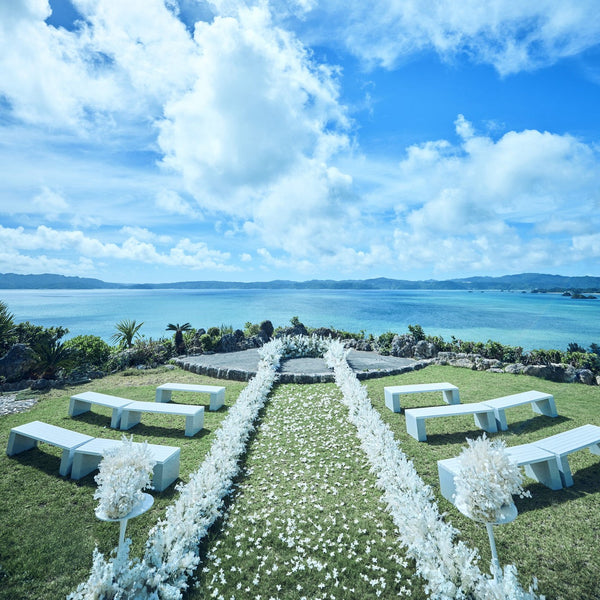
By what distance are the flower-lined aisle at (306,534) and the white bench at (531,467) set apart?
1.13 metres

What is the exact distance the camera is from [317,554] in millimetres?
3832

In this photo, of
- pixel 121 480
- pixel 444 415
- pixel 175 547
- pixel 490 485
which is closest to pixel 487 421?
pixel 444 415

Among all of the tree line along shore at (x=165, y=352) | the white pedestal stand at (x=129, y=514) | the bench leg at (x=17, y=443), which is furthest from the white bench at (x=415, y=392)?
the bench leg at (x=17, y=443)

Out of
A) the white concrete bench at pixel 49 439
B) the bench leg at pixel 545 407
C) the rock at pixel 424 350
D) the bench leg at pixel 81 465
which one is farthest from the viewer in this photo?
the rock at pixel 424 350

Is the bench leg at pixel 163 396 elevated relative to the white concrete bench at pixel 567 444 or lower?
lower

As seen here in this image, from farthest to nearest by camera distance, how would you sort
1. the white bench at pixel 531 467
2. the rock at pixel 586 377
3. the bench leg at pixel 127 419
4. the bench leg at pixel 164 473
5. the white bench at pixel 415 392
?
the rock at pixel 586 377 → the white bench at pixel 415 392 → the bench leg at pixel 127 419 → the bench leg at pixel 164 473 → the white bench at pixel 531 467

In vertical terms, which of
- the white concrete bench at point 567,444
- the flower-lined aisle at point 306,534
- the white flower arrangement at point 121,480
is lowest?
the flower-lined aisle at point 306,534

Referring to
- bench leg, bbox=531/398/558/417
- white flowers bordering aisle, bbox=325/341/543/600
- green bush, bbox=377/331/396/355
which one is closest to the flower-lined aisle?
white flowers bordering aisle, bbox=325/341/543/600

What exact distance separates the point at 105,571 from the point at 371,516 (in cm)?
338

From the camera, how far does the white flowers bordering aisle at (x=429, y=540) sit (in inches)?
118

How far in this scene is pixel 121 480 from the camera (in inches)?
128

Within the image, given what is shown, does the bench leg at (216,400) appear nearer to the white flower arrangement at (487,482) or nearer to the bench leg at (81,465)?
the bench leg at (81,465)

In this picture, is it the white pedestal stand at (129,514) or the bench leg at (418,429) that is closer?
the white pedestal stand at (129,514)

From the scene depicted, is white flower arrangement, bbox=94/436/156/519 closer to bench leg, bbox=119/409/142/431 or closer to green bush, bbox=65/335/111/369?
bench leg, bbox=119/409/142/431
